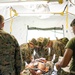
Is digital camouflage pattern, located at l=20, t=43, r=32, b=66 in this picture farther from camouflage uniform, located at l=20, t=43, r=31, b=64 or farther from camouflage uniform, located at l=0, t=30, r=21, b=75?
camouflage uniform, located at l=0, t=30, r=21, b=75

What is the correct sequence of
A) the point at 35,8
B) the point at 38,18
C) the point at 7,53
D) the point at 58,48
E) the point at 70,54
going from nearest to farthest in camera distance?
the point at 70,54 → the point at 7,53 → the point at 58,48 → the point at 35,8 → the point at 38,18

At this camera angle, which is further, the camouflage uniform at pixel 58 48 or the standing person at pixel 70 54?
the camouflage uniform at pixel 58 48

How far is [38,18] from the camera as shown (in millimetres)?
5641

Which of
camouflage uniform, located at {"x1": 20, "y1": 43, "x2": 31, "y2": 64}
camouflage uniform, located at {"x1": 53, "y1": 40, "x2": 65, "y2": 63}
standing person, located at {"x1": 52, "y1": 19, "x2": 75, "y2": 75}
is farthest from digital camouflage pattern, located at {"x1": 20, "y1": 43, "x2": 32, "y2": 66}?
standing person, located at {"x1": 52, "y1": 19, "x2": 75, "y2": 75}

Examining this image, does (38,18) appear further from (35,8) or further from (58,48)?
(58,48)

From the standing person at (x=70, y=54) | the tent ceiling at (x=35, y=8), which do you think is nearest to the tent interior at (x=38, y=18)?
the tent ceiling at (x=35, y=8)

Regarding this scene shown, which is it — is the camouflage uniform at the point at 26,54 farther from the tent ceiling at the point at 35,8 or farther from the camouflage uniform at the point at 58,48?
the tent ceiling at the point at 35,8

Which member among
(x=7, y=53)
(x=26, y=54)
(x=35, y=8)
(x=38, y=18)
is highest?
(x=35, y=8)

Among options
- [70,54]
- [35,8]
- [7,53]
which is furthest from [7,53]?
[35,8]

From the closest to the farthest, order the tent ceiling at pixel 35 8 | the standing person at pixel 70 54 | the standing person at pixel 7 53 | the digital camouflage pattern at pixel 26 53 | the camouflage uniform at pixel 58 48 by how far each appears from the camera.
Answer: the standing person at pixel 70 54
the standing person at pixel 7 53
the digital camouflage pattern at pixel 26 53
the camouflage uniform at pixel 58 48
the tent ceiling at pixel 35 8

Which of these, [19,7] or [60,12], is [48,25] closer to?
[60,12]

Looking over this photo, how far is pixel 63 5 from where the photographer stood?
5.12 m

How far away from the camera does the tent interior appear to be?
5.20 metres

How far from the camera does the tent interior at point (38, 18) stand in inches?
205
